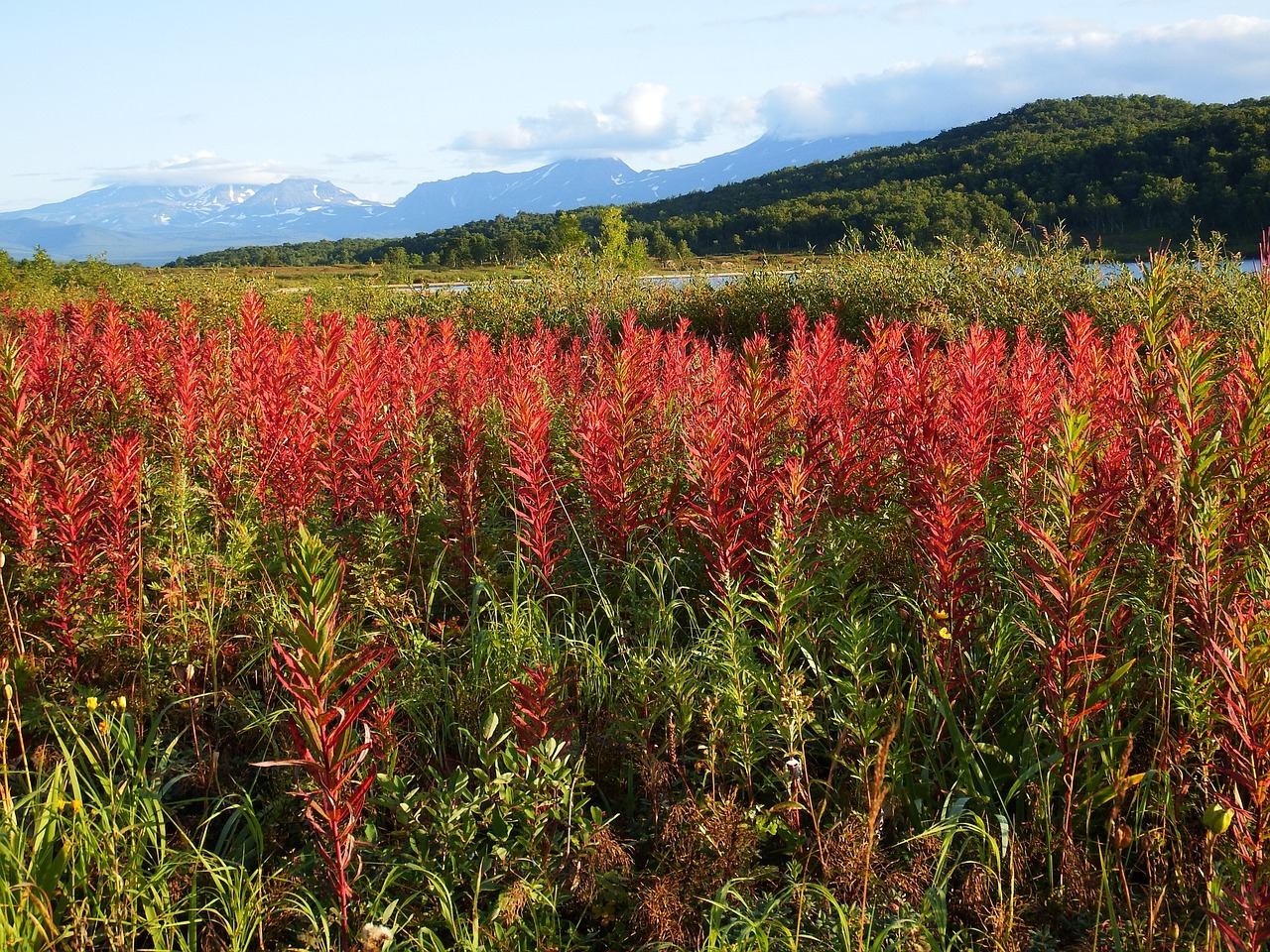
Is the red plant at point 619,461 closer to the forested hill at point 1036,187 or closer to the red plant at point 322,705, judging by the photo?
the red plant at point 322,705

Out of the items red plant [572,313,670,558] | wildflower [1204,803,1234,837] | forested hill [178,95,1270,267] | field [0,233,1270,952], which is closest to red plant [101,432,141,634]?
field [0,233,1270,952]

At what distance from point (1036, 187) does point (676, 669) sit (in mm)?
52280

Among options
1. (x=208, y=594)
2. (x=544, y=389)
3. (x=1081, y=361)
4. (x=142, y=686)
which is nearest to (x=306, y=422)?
(x=208, y=594)

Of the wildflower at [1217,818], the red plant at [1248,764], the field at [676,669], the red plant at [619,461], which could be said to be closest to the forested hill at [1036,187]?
the red plant at [619,461]

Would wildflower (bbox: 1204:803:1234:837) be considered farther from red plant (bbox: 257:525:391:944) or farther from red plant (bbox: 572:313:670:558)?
red plant (bbox: 572:313:670:558)

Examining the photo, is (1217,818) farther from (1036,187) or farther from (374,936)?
(1036,187)

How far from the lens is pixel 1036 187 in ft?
155

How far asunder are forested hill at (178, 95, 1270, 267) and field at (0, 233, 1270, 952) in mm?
31040

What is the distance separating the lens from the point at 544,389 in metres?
4.73

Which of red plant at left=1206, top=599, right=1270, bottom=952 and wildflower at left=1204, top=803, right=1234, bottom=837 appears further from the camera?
red plant at left=1206, top=599, right=1270, bottom=952

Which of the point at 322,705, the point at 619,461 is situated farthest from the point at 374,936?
the point at 619,461

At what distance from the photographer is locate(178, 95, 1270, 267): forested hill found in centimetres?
4362

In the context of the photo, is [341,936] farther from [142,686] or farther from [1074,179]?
[1074,179]

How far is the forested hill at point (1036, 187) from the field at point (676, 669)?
31040 mm
